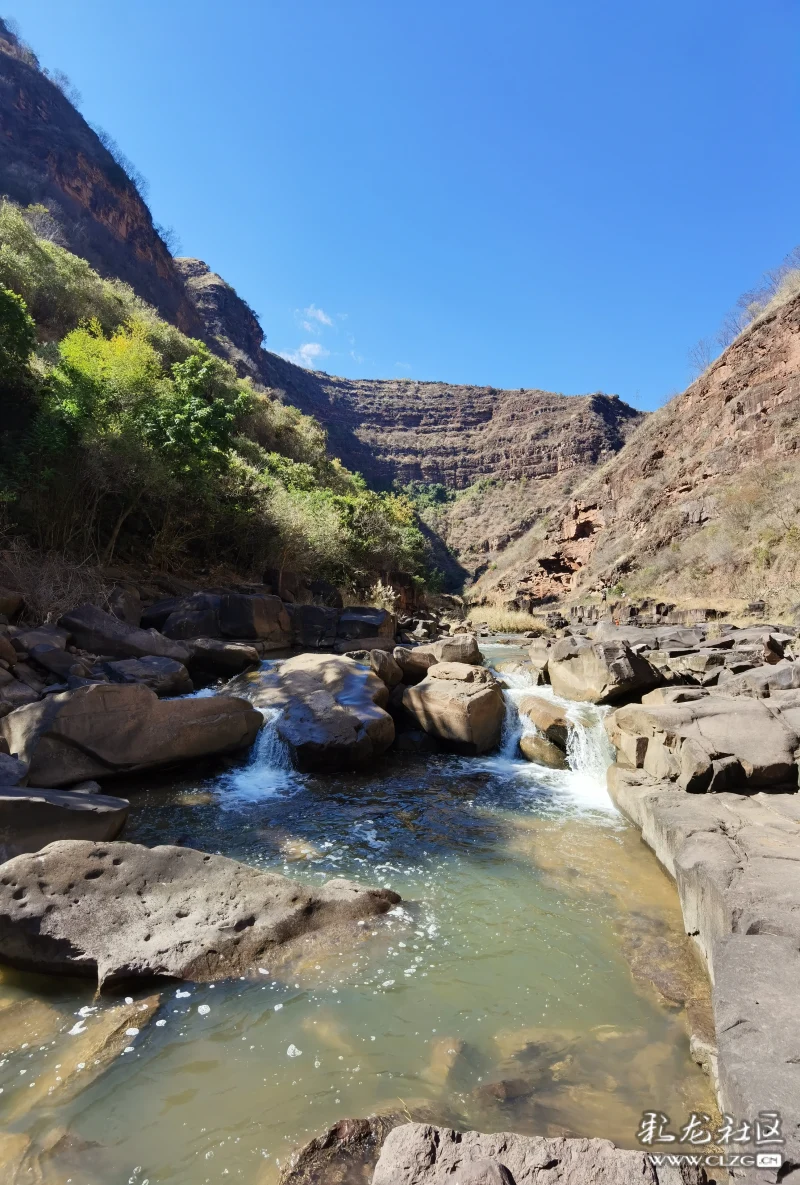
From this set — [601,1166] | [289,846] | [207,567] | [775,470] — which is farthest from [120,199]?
[601,1166]

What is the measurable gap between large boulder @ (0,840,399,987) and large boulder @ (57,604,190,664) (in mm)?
5755

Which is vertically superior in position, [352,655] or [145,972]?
[352,655]

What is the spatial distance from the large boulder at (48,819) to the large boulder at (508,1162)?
3.74 m

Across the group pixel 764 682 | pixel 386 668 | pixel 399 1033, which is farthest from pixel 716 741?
pixel 386 668

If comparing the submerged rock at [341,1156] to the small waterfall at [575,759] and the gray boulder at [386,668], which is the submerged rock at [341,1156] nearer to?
the small waterfall at [575,759]

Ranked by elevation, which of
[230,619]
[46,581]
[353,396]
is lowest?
[230,619]

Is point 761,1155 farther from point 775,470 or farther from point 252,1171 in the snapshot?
point 775,470

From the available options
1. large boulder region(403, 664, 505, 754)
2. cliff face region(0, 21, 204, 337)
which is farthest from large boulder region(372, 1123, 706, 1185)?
cliff face region(0, 21, 204, 337)

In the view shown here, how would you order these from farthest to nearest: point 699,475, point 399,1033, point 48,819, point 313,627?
point 699,475
point 313,627
point 48,819
point 399,1033

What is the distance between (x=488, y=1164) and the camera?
2049 mm

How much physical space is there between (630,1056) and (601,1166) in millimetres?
1225

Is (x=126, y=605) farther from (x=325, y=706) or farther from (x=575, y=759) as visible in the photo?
(x=575, y=759)

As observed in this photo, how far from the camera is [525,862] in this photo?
545cm

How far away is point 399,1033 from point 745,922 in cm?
204
